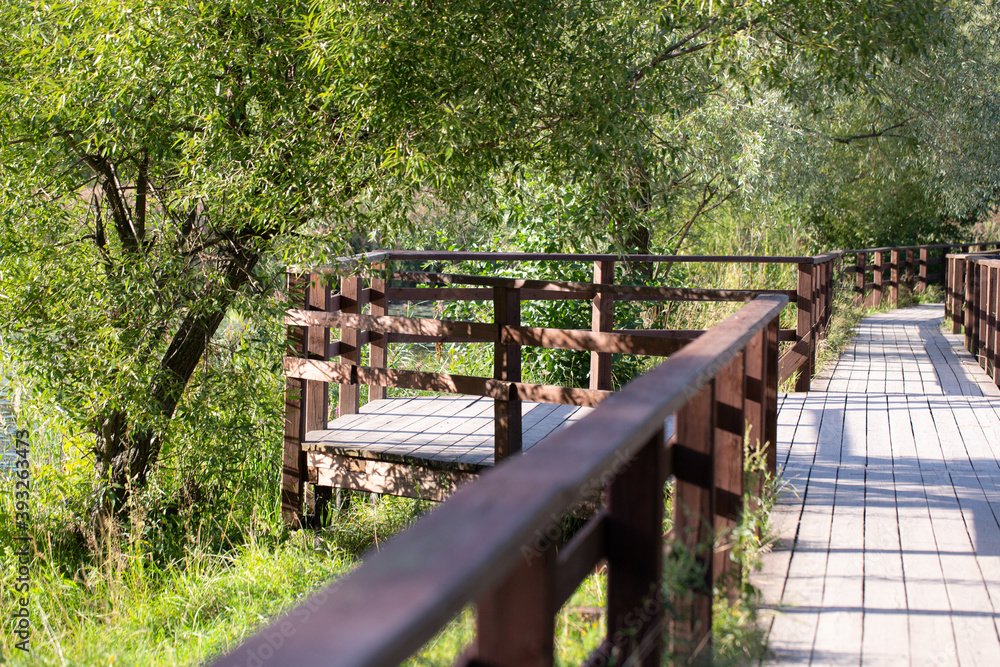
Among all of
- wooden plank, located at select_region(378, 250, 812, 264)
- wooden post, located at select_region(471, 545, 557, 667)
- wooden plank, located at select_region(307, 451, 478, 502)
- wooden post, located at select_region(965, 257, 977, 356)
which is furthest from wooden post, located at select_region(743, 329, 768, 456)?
wooden post, located at select_region(965, 257, 977, 356)

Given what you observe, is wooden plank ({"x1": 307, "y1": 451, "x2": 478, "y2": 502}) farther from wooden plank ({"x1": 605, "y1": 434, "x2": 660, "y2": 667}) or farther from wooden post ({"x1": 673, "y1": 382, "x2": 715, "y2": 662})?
wooden plank ({"x1": 605, "y1": 434, "x2": 660, "y2": 667})

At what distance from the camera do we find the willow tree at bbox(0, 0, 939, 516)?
199 inches

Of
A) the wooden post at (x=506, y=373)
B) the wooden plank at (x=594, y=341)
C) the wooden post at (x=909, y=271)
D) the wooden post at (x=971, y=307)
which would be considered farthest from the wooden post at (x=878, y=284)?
the wooden post at (x=506, y=373)

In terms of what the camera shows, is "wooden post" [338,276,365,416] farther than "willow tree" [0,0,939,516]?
Yes

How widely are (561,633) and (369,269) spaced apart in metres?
3.28

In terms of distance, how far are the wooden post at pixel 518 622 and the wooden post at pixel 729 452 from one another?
1.61 m

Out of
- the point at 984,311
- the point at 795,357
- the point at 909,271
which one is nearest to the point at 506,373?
the point at 795,357

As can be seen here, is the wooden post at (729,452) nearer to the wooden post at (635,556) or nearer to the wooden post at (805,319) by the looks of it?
the wooden post at (635,556)

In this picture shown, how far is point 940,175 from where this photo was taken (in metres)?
14.8

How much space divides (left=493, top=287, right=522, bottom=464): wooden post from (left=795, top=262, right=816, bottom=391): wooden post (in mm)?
3147

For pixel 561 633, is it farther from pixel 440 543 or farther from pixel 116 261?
pixel 116 261

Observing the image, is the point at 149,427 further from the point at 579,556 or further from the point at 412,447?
the point at 579,556

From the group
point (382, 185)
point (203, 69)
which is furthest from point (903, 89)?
point (203, 69)

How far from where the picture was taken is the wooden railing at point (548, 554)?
2.73 ft
